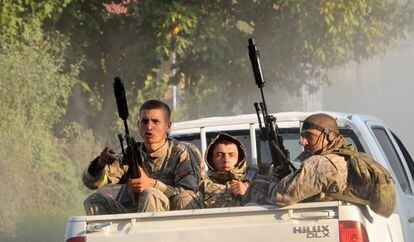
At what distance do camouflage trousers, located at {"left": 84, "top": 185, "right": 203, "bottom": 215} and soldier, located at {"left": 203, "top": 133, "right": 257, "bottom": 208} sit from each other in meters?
0.25

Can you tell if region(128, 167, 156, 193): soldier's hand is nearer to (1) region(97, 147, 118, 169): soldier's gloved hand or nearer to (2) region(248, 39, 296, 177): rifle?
(1) region(97, 147, 118, 169): soldier's gloved hand

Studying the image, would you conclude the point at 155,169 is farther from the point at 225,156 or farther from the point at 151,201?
the point at 151,201

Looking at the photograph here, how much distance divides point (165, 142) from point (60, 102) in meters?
14.9

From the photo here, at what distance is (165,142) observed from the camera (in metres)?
8.23

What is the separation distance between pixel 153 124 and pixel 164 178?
1.15 ft

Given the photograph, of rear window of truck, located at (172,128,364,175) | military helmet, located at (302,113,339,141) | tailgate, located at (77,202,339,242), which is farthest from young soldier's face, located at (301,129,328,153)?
rear window of truck, located at (172,128,364,175)

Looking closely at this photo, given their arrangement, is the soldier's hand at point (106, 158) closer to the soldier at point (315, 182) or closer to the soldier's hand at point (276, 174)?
the soldier's hand at point (276, 174)

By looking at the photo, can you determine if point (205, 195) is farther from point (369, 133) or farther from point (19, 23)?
point (19, 23)

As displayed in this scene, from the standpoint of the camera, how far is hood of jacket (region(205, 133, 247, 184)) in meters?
8.15

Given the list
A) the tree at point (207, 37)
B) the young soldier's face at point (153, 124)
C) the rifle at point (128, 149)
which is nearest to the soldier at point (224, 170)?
the young soldier's face at point (153, 124)

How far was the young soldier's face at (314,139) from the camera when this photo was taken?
7.44m

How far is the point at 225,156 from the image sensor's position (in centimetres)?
813

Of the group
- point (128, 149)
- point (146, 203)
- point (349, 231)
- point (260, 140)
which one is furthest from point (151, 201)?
point (260, 140)

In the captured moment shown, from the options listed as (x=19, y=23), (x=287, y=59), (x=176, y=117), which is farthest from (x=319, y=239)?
(x=176, y=117)
